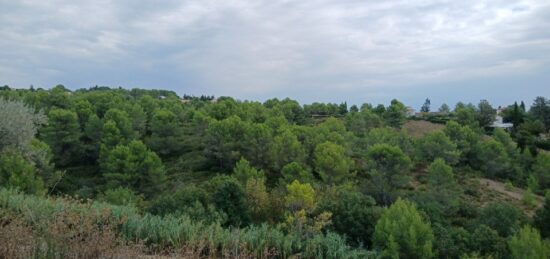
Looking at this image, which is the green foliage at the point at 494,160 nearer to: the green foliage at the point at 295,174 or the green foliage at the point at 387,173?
the green foliage at the point at 387,173

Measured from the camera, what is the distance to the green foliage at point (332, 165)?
113 feet

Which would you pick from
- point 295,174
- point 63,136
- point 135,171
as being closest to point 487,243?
point 295,174

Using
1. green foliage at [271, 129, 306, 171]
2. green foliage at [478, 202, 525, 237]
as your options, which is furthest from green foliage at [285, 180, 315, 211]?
green foliage at [271, 129, 306, 171]

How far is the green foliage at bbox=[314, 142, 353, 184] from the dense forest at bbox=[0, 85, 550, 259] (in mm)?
116

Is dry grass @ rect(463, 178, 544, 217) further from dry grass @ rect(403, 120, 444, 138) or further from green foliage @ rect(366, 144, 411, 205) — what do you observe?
dry grass @ rect(403, 120, 444, 138)

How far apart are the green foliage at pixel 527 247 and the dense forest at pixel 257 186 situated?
0.24ft

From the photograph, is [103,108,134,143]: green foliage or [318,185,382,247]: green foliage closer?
[318,185,382,247]: green foliage

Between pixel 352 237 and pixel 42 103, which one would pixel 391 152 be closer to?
pixel 352 237

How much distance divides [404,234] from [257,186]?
8.73 meters

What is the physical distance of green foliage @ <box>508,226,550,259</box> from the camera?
68.4ft

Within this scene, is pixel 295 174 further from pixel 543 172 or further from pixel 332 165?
pixel 543 172

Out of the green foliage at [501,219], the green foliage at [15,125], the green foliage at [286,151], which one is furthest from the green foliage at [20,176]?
the green foliage at [501,219]

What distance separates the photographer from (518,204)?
115ft

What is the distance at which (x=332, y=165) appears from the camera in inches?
1362
